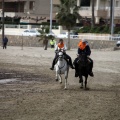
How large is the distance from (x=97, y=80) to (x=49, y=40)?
3923 centimetres

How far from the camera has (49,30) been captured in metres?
64.4

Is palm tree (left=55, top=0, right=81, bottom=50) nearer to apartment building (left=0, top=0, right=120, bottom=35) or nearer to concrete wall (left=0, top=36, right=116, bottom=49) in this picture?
concrete wall (left=0, top=36, right=116, bottom=49)

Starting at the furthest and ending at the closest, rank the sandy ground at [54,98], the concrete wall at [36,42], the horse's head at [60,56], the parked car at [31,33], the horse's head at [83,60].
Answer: the parked car at [31,33] → the concrete wall at [36,42] → the horse's head at [60,56] → the horse's head at [83,60] → the sandy ground at [54,98]

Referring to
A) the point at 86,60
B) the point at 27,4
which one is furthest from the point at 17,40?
the point at 86,60

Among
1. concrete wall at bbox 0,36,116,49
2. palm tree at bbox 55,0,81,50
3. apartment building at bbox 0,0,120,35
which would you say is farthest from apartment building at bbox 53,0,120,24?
palm tree at bbox 55,0,81,50

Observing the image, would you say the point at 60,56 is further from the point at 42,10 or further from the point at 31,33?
the point at 42,10

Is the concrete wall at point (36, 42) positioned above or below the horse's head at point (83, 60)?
below

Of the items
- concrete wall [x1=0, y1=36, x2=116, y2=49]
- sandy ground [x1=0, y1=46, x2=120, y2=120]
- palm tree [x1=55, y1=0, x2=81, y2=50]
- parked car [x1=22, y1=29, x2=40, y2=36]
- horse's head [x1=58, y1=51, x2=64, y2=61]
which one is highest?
palm tree [x1=55, y1=0, x2=81, y2=50]

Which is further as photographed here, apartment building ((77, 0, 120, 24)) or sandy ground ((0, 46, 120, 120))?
apartment building ((77, 0, 120, 24))

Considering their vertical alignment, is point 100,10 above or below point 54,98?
above

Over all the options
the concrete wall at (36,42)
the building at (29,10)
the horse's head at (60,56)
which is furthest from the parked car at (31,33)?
the horse's head at (60,56)

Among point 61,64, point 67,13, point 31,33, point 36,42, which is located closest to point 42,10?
point 31,33

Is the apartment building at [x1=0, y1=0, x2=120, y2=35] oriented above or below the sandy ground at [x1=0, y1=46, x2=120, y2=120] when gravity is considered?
above

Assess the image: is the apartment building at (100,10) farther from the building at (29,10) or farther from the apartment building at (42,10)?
the building at (29,10)
